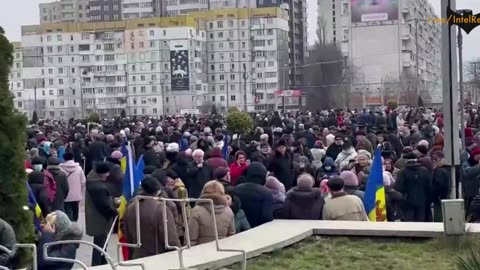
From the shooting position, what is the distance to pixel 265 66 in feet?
389

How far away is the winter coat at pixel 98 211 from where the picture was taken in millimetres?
11391

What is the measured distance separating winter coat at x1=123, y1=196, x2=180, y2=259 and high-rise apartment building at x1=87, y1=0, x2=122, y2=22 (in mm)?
144189

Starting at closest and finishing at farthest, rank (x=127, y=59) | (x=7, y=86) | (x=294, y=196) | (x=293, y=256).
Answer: (x=7, y=86) < (x=293, y=256) < (x=294, y=196) < (x=127, y=59)

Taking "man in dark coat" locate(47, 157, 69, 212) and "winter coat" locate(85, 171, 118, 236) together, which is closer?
"winter coat" locate(85, 171, 118, 236)

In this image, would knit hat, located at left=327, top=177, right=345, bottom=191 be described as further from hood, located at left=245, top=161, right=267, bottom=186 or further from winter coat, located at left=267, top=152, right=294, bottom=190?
winter coat, located at left=267, top=152, right=294, bottom=190

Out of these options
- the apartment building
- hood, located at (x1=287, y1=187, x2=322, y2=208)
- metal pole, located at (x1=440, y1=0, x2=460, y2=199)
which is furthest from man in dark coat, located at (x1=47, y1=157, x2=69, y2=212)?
the apartment building

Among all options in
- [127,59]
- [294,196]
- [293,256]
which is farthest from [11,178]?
[127,59]

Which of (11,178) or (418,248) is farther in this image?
(418,248)

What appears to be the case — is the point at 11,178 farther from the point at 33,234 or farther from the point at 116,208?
the point at 116,208

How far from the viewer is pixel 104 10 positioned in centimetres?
15500

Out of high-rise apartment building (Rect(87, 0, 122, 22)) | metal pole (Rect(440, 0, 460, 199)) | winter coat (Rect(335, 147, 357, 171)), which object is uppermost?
high-rise apartment building (Rect(87, 0, 122, 22))

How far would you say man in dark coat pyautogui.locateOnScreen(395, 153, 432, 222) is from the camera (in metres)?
12.0

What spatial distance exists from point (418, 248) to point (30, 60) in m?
116

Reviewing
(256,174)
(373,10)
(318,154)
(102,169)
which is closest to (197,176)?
(102,169)
